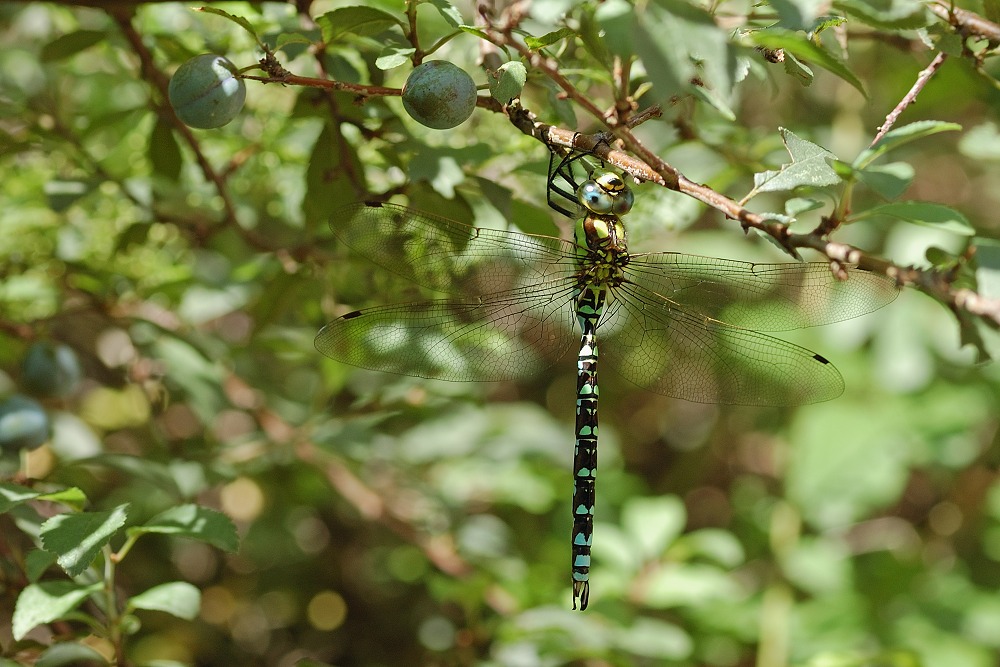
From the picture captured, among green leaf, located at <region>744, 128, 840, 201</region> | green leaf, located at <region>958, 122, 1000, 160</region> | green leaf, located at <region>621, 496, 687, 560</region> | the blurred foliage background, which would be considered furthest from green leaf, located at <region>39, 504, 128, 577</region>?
green leaf, located at <region>958, 122, 1000, 160</region>

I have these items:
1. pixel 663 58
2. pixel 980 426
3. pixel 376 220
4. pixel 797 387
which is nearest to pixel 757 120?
pixel 980 426

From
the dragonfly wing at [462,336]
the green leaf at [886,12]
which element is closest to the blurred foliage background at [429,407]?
the green leaf at [886,12]

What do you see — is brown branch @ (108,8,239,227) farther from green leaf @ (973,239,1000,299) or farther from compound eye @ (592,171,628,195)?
green leaf @ (973,239,1000,299)

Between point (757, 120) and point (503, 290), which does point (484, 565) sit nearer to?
point (503, 290)

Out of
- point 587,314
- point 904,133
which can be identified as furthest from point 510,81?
point 587,314

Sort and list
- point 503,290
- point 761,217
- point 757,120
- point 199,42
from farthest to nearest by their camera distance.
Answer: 1. point 757,120
2. point 503,290
3. point 199,42
4. point 761,217

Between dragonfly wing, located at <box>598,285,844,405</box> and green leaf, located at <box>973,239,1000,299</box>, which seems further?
dragonfly wing, located at <box>598,285,844,405</box>
